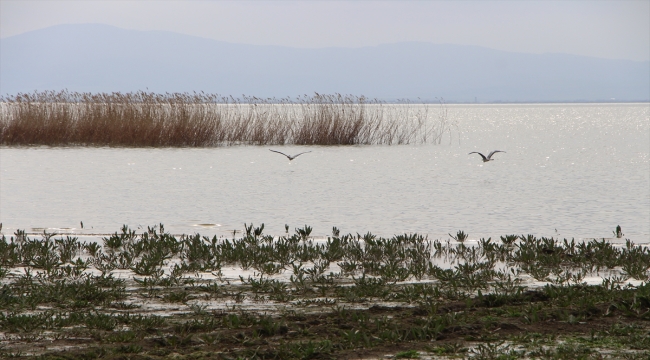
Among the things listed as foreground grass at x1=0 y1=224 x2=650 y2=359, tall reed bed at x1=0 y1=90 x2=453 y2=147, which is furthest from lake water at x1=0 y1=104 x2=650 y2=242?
foreground grass at x1=0 y1=224 x2=650 y2=359

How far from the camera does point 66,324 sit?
15.2 feet

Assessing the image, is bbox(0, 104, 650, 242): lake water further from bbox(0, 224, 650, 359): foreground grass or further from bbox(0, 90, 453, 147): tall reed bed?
bbox(0, 224, 650, 359): foreground grass

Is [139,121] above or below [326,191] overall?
above

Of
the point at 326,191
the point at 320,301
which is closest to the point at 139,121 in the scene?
the point at 326,191

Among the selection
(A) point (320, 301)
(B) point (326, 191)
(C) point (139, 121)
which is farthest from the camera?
(C) point (139, 121)

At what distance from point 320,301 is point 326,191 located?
999 centimetres

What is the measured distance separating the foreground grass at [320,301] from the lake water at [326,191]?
2.37 meters

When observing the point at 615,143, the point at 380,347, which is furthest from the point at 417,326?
the point at 615,143

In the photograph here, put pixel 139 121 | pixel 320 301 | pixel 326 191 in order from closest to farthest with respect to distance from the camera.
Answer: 1. pixel 320 301
2. pixel 326 191
3. pixel 139 121

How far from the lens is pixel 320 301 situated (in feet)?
17.6

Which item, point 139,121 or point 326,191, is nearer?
point 326,191

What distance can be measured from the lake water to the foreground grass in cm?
237

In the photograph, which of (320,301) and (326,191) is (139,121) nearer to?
(326,191)

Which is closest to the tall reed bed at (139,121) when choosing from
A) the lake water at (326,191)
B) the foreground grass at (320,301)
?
the lake water at (326,191)
